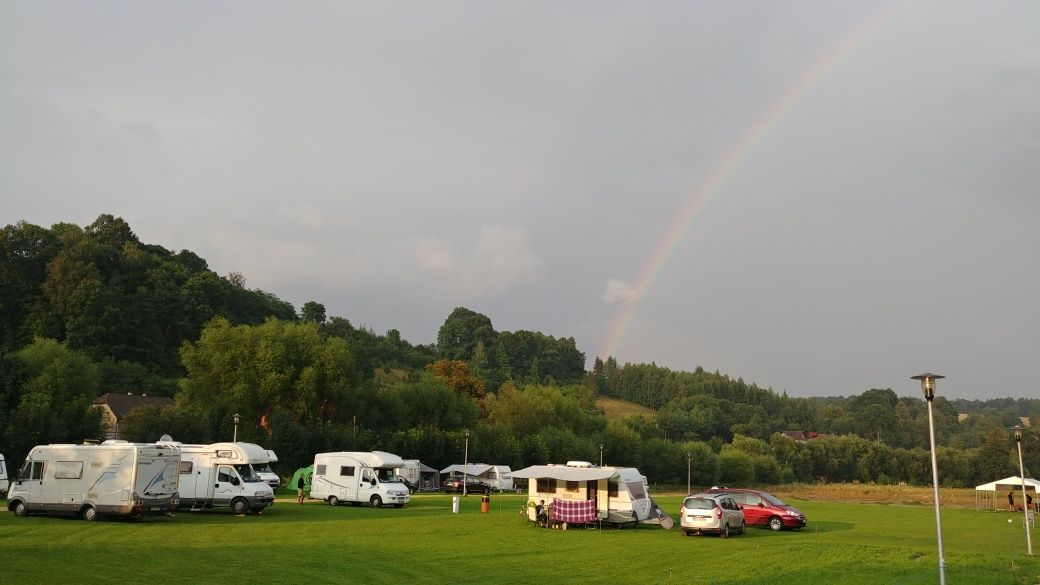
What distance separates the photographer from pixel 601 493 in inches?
1228

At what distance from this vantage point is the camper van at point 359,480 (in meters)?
39.5

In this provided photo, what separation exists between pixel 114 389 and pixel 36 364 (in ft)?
112

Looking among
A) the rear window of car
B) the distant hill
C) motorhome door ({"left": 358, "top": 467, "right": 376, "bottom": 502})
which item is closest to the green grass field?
the rear window of car

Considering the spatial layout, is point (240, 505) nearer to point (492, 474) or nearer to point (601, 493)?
point (601, 493)

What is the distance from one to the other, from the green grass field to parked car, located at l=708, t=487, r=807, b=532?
57.0 inches

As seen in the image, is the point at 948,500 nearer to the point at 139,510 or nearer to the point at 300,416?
the point at 300,416

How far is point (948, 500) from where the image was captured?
7338 cm

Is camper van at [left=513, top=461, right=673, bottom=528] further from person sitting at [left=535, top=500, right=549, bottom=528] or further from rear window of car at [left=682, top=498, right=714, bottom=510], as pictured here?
rear window of car at [left=682, top=498, right=714, bottom=510]

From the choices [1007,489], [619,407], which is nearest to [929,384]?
[1007,489]

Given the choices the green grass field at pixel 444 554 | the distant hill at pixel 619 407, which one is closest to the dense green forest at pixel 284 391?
the distant hill at pixel 619 407

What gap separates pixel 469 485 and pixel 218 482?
108 feet

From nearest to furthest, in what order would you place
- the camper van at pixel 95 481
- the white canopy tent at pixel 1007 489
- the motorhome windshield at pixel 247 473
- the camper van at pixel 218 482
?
the camper van at pixel 95 481 < the camper van at pixel 218 482 < the motorhome windshield at pixel 247 473 < the white canopy tent at pixel 1007 489

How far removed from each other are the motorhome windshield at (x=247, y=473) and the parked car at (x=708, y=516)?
16928mm

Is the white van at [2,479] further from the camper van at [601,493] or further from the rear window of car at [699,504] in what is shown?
the rear window of car at [699,504]
